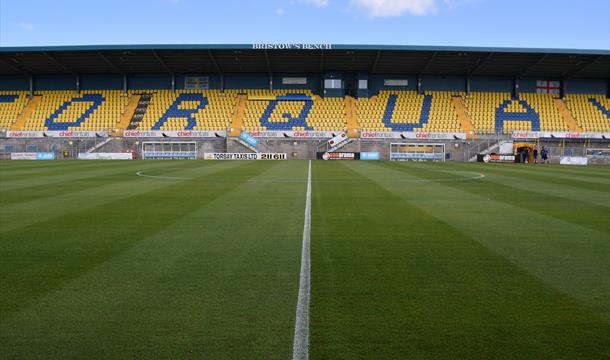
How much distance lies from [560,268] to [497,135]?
48.8 meters

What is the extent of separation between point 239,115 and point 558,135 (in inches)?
1373

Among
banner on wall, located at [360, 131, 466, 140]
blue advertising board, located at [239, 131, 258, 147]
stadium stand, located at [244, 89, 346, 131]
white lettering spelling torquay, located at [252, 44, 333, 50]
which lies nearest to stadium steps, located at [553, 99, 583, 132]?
banner on wall, located at [360, 131, 466, 140]

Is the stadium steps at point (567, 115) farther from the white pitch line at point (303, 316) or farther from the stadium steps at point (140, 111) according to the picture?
the white pitch line at point (303, 316)

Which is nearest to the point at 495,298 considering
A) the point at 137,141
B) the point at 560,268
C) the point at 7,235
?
the point at 560,268

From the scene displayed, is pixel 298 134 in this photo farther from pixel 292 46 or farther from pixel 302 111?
pixel 292 46

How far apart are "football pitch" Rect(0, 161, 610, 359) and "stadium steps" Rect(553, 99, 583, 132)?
1946 inches

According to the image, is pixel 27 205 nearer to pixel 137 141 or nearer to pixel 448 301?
pixel 448 301

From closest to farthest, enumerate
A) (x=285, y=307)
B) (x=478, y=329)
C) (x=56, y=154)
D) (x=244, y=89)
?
(x=478, y=329) → (x=285, y=307) → (x=56, y=154) → (x=244, y=89)

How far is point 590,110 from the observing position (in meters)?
57.2

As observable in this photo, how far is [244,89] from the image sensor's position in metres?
60.5

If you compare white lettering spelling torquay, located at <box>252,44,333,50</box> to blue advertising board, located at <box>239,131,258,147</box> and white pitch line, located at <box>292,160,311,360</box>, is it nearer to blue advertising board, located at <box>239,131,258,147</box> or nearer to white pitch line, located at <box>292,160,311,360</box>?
blue advertising board, located at <box>239,131,258,147</box>

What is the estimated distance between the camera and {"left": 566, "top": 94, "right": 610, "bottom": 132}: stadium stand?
179 feet

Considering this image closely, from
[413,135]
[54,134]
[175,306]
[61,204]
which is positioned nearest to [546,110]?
[413,135]

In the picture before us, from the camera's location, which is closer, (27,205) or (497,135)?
(27,205)
